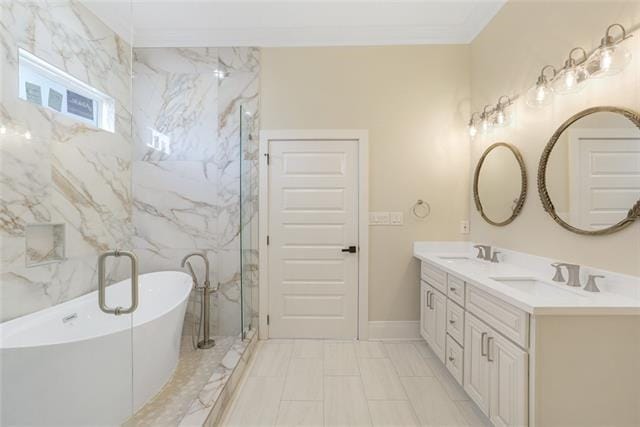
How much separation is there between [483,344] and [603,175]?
115cm

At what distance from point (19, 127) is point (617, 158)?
3.22m

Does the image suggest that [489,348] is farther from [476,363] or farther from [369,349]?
[369,349]

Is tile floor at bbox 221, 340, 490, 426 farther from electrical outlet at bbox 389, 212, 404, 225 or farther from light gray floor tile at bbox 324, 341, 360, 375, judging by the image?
electrical outlet at bbox 389, 212, 404, 225

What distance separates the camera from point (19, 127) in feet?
5.43

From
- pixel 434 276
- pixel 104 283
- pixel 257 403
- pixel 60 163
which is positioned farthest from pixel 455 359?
pixel 60 163

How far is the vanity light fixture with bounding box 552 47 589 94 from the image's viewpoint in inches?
67.2

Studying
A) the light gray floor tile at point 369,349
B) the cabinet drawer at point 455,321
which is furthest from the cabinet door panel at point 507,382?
the light gray floor tile at point 369,349

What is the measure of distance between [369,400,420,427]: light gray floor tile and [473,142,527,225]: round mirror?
1.62 metres

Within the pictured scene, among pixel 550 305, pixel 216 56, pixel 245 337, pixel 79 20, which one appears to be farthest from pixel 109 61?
pixel 550 305

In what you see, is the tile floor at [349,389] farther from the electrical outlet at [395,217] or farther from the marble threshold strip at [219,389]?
the electrical outlet at [395,217]

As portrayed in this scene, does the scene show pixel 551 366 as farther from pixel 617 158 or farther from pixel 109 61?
pixel 109 61

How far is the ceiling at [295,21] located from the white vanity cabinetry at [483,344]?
230 centimetres

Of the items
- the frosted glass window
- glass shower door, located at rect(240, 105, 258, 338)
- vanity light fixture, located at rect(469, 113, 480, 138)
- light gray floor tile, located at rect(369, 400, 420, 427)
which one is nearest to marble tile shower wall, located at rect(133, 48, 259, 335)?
glass shower door, located at rect(240, 105, 258, 338)

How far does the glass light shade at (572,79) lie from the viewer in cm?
170
